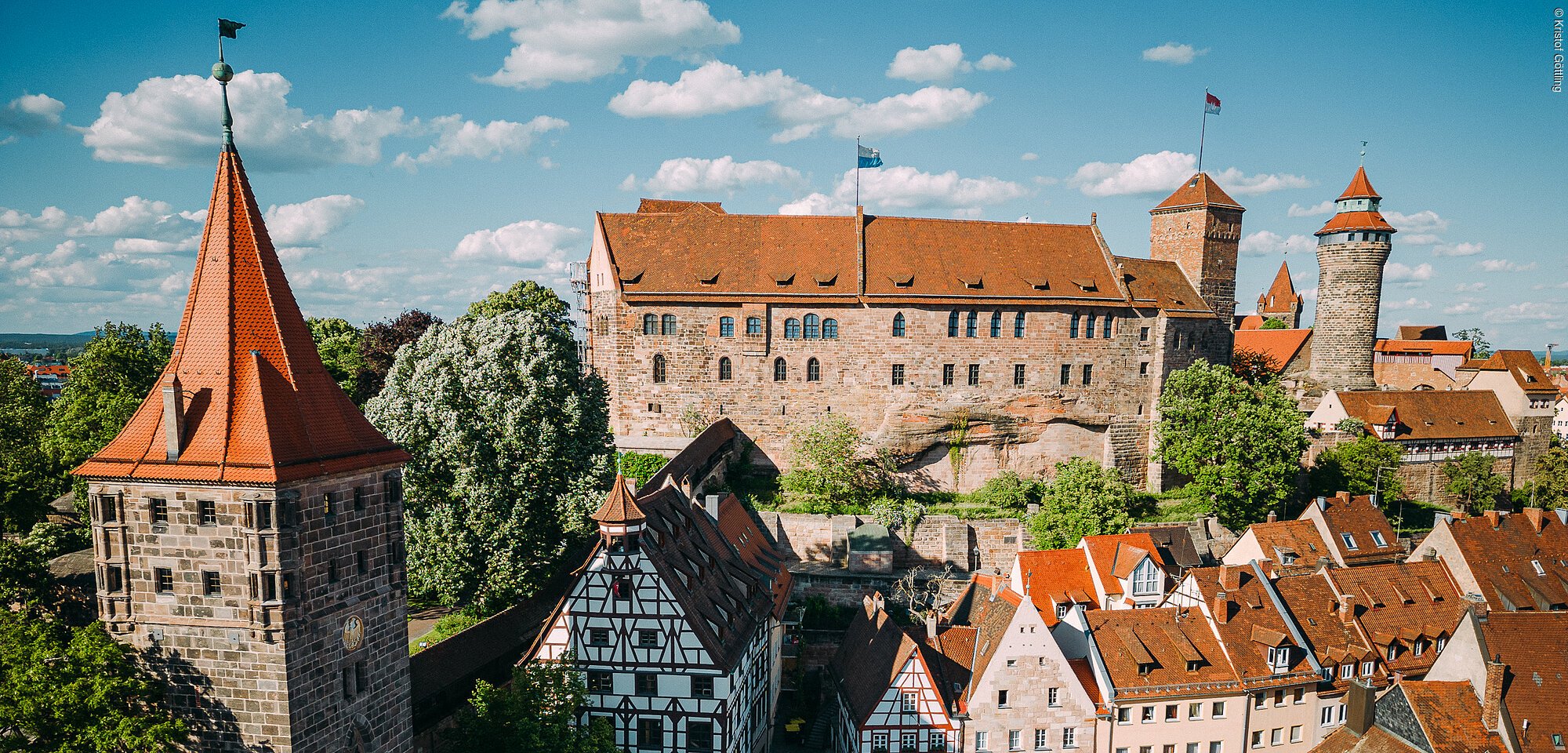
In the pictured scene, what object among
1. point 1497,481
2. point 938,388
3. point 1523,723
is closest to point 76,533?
point 938,388

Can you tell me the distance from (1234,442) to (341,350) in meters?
44.9

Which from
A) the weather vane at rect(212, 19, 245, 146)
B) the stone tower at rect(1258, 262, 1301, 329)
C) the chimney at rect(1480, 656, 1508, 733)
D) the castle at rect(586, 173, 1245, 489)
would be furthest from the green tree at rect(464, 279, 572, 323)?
the stone tower at rect(1258, 262, 1301, 329)

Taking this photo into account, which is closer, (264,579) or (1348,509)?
(264,579)

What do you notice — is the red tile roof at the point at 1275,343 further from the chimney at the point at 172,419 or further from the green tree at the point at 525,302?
the chimney at the point at 172,419

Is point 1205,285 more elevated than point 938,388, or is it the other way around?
point 1205,285

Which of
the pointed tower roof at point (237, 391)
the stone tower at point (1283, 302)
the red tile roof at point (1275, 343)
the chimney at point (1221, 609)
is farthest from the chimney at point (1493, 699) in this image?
the stone tower at point (1283, 302)

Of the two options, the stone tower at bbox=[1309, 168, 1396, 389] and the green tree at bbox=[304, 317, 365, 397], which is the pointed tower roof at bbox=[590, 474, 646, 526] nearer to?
the green tree at bbox=[304, 317, 365, 397]

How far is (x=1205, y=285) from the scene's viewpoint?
46.6m

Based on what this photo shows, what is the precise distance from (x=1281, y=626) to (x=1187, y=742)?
5.37m

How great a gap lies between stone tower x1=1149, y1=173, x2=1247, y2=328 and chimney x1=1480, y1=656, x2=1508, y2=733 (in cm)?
2497

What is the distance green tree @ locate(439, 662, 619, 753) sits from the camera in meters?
18.5

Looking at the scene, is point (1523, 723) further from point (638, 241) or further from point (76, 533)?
point (76, 533)

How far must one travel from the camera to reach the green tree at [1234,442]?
39.0 m

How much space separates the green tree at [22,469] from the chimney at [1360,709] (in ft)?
144
